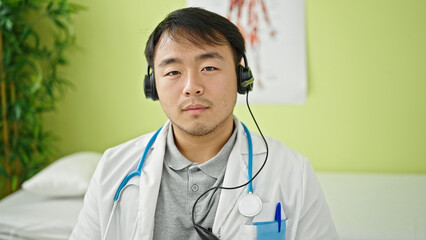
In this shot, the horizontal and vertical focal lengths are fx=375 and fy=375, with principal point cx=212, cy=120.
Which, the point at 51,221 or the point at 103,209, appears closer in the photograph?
the point at 103,209

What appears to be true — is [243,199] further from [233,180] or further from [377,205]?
[377,205]

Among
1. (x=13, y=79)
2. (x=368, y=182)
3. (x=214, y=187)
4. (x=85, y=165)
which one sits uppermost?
(x=13, y=79)

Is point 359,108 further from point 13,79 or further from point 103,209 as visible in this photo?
point 13,79

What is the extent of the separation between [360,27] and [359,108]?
0.46 meters

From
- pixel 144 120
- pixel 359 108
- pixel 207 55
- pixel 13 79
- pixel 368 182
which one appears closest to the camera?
pixel 207 55

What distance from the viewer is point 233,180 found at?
1.18 meters

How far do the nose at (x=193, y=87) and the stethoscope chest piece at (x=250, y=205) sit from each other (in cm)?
35

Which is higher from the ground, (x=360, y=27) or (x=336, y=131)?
(x=360, y=27)

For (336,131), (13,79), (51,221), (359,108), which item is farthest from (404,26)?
(13,79)

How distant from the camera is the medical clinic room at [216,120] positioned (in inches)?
46.2

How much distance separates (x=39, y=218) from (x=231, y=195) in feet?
3.56

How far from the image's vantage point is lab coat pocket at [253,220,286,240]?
3.61 feet

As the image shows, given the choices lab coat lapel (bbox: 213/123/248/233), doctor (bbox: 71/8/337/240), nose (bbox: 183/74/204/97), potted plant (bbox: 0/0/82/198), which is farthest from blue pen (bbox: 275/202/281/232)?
potted plant (bbox: 0/0/82/198)

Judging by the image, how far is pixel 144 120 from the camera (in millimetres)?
2475
